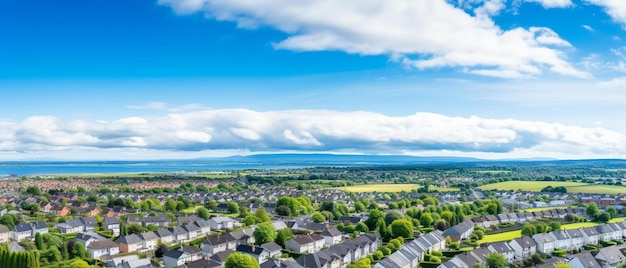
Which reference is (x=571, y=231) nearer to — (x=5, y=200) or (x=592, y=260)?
(x=592, y=260)

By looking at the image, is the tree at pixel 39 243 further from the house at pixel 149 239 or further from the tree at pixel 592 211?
the tree at pixel 592 211

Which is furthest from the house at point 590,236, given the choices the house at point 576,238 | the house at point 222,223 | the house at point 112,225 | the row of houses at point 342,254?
the house at point 112,225

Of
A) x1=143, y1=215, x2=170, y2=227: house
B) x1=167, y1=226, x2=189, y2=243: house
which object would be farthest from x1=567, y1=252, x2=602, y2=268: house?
x1=143, y1=215, x2=170, y2=227: house

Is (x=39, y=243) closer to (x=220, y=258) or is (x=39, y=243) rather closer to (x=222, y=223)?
(x=220, y=258)

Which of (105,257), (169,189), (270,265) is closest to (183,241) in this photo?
(105,257)

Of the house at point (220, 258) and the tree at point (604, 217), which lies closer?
the house at point (220, 258)

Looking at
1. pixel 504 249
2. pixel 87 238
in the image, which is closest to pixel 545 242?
pixel 504 249
